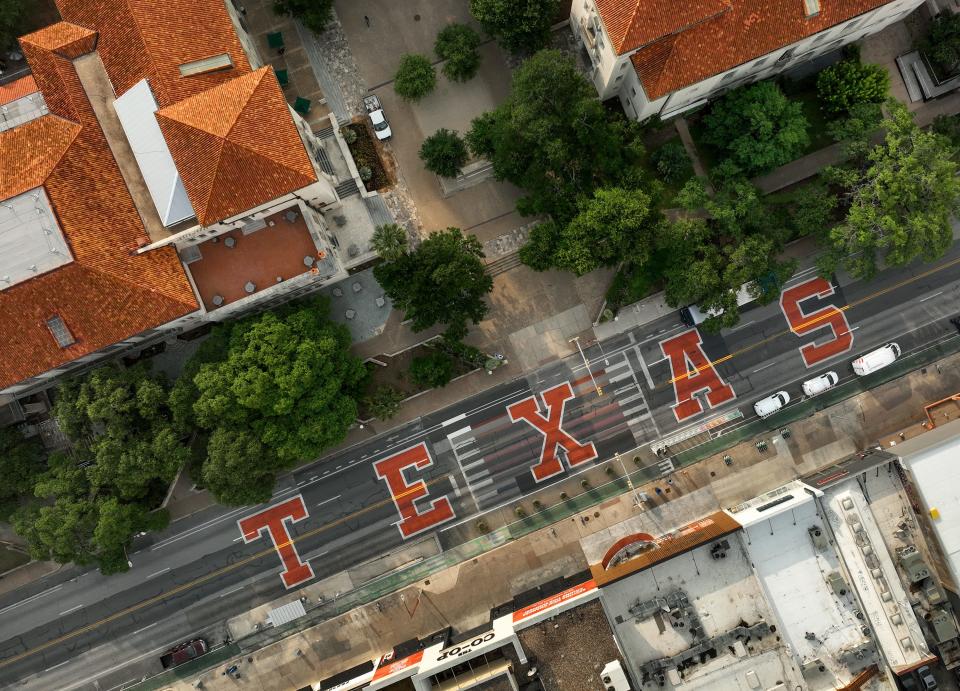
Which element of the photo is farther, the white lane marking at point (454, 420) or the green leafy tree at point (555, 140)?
the white lane marking at point (454, 420)

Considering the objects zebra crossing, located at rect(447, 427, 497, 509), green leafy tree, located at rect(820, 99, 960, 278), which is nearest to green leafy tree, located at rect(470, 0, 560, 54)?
green leafy tree, located at rect(820, 99, 960, 278)

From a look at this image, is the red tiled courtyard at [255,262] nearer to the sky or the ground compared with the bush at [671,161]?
nearer to the sky

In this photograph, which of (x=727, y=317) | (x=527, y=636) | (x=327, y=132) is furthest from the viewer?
(x=327, y=132)

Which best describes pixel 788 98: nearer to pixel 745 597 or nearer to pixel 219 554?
pixel 745 597

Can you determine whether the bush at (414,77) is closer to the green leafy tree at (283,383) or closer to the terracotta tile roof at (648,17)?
the terracotta tile roof at (648,17)

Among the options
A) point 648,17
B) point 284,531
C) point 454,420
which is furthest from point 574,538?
point 648,17

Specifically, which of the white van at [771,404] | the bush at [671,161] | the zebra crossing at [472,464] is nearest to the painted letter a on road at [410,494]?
the zebra crossing at [472,464]

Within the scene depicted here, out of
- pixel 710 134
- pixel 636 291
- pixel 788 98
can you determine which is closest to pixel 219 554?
pixel 636 291
